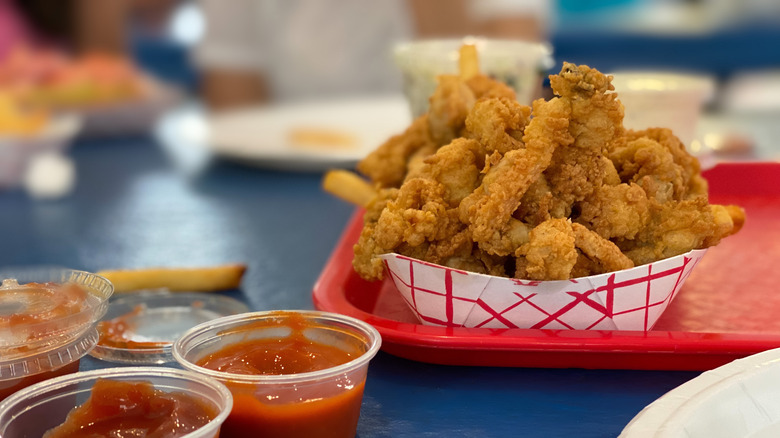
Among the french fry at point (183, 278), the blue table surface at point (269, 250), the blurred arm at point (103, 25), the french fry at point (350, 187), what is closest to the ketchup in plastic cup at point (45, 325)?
the blue table surface at point (269, 250)

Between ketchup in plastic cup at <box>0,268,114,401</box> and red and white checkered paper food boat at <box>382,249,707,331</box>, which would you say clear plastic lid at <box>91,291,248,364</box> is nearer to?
ketchup in plastic cup at <box>0,268,114,401</box>

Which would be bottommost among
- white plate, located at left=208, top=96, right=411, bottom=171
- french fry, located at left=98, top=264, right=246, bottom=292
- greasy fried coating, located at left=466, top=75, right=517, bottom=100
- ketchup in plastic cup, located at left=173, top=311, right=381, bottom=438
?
french fry, located at left=98, top=264, right=246, bottom=292

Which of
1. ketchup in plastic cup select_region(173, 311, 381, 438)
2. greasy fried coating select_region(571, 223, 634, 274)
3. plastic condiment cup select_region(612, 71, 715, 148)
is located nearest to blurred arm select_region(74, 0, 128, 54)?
plastic condiment cup select_region(612, 71, 715, 148)

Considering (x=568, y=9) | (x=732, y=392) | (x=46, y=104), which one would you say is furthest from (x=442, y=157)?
(x=568, y=9)

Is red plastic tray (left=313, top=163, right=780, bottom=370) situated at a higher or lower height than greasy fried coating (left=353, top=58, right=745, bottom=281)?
lower

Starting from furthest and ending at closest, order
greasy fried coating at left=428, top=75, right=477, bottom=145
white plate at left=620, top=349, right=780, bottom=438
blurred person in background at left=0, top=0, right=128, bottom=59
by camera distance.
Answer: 1. blurred person in background at left=0, top=0, right=128, bottom=59
2. greasy fried coating at left=428, top=75, right=477, bottom=145
3. white plate at left=620, top=349, right=780, bottom=438

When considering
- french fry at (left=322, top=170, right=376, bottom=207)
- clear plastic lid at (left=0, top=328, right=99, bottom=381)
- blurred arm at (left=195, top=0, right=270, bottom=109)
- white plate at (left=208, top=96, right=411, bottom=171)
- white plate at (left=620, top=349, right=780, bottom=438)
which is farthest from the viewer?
blurred arm at (left=195, top=0, right=270, bottom=109)

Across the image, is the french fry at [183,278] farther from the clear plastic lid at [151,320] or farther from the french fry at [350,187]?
the french fry at [350,187]
